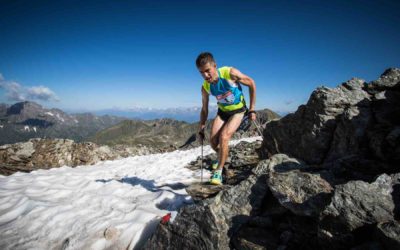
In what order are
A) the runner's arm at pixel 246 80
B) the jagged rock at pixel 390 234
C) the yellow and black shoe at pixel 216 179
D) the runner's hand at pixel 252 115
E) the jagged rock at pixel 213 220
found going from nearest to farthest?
the jagged rock at pixel 390 234 → the jagged rock at pixel 213 220 → the yellow and black shoe at pixel 216 179 → the runner's arm at pixel 246 80 → the runner's hand at pixel 252 115

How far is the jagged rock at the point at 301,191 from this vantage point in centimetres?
445

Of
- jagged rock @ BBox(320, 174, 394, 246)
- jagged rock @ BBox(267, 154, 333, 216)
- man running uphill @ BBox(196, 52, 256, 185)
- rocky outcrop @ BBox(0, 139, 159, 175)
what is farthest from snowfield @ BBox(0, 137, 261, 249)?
jagged rock @ BBox(320, 174, 394, 246)

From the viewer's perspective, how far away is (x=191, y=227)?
497cm

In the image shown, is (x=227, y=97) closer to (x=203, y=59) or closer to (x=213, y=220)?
(x=203, y=59)

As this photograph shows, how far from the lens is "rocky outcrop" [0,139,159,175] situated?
14.6 metres

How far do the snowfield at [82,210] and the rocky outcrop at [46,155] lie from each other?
371 centimetres

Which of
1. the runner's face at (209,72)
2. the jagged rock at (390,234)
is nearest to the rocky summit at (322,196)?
the jagged rock at (390,234)

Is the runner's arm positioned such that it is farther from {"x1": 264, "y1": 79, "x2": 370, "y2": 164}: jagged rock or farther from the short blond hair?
{"x1": 264, "y1": 79, "x2": 370, "y2": 164}: jagged rock

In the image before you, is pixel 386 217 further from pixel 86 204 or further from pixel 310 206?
pixel 86 204

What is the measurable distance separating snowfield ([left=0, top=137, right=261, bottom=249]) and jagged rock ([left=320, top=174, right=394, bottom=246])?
13.7 ft

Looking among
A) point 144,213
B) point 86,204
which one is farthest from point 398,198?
point 86,204

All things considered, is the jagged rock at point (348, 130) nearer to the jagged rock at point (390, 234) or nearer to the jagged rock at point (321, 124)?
the jagged rock at point (321, 124)

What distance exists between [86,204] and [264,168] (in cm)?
592

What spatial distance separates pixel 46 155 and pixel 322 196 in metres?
17.3
